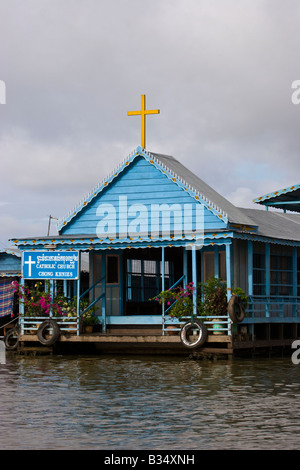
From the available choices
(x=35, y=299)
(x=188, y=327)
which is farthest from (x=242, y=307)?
(x=35, y=299)

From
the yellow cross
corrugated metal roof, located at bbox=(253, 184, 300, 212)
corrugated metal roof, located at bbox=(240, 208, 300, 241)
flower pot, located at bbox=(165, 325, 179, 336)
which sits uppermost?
the yellow cross

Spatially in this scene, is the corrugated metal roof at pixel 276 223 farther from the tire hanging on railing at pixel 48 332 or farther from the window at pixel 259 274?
the tire hanging on railing at pixel 48 332

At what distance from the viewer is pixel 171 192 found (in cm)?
3028

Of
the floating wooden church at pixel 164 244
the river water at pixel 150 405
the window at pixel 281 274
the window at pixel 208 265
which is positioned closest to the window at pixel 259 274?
the floating wooden church at pixel 164 244

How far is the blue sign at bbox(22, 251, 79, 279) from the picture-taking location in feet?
98.5

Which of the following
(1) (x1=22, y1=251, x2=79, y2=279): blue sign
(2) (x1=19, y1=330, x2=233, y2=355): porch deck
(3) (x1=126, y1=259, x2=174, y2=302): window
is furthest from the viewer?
(3) (x1=126, y1=259, x2=174, y2=302): window

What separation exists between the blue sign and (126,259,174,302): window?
3.34 metres

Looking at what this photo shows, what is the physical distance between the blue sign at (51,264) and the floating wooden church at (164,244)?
0.51 meters

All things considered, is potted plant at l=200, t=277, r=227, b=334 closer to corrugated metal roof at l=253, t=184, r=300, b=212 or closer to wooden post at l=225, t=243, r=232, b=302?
wooden post at l=225, t=243, r=232, b=302

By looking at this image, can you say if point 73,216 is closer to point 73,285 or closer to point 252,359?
point 73,285

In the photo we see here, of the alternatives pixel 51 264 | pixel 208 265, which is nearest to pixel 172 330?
pixel 208 265

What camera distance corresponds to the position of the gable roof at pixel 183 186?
96.6 ft

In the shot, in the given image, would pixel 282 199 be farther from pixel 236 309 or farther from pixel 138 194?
pixel 236 309

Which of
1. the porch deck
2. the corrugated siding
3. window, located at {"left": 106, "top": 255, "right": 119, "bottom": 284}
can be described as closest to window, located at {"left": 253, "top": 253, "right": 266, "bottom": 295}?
the corrugated siding
